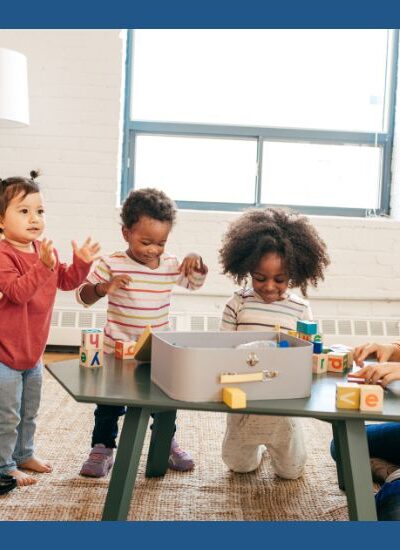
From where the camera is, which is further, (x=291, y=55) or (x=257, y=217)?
(x=291, y=55)

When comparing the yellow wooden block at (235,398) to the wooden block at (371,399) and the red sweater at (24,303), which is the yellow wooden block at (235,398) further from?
the red sweater at (24,303)

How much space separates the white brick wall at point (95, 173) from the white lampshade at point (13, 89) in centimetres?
30

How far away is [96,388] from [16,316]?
23.6 inches

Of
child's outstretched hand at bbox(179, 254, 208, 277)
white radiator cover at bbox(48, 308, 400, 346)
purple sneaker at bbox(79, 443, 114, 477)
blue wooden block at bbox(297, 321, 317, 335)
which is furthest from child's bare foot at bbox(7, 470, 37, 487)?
white radiator cover at bbox(48, 308, 400, 346)

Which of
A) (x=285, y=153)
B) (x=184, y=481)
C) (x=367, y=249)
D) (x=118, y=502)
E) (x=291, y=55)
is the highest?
(x=291, y=55)

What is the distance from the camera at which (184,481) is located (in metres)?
2.01

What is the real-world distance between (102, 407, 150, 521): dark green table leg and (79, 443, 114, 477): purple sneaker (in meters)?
0.55

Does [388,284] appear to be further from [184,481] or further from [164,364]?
[164,364]

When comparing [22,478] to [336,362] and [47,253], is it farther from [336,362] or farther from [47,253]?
[336,362]

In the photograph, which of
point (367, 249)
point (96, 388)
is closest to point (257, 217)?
point (96, 388)

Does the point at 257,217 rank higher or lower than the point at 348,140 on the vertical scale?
lower

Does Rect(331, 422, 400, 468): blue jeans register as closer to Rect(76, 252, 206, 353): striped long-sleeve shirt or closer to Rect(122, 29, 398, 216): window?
Rect(76, 252, 206, 353): striped long-sleeve shirt

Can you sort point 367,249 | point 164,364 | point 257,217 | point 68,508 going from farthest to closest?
point 367,249 → point 257,217 → point 68,508 → point 164,364

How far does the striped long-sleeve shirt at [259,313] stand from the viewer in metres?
2.04
